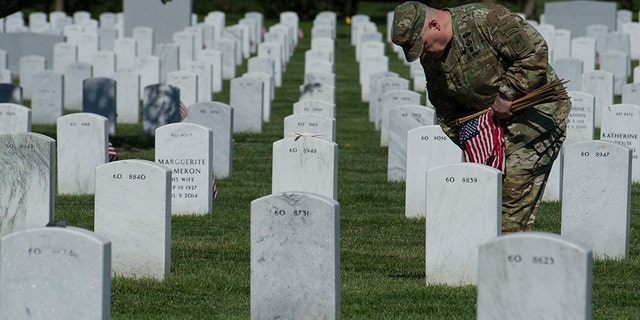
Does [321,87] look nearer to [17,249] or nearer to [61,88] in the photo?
[61,88]

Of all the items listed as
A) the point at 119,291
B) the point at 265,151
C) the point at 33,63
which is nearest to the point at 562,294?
the point at 119,291

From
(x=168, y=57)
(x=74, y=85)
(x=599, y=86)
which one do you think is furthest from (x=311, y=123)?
(x=168, y=57)

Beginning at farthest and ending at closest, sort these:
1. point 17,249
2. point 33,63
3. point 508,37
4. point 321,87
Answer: point 33,63 < point 321,87 < point 508,37 < point 17,249

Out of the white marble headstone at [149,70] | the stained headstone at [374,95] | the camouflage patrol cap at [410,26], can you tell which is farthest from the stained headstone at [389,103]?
the camouflage patrol cap at [410,26]

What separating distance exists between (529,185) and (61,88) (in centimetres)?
1247

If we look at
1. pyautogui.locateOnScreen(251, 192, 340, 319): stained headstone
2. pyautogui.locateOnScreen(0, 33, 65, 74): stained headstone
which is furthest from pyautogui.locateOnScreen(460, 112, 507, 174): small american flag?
pyautogui.locateOnScreen(0, 33, 65, 74): stained headstone

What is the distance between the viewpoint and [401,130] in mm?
13805

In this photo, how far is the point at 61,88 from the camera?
64.6ft

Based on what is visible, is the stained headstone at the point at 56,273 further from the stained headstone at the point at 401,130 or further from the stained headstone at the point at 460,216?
the stained headstone at the point at 401,130

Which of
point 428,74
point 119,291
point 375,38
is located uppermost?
point 375,38

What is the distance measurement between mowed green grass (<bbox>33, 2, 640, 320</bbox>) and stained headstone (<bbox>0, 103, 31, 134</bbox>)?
1090mm

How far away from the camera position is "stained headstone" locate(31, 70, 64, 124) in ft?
64.3

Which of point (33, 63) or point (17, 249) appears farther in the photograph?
point (33, 63)

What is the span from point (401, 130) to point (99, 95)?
6.14m
